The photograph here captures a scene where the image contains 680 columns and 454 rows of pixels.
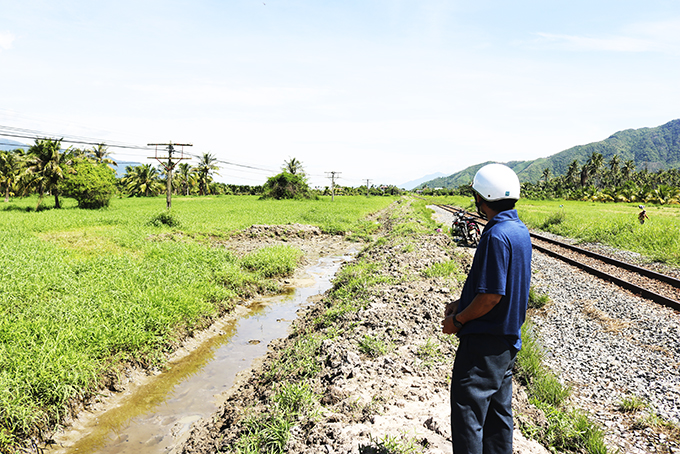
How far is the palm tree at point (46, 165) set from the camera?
30359mm

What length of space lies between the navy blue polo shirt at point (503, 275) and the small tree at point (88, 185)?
3512cm

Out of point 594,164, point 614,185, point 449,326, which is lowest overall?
point 449,326

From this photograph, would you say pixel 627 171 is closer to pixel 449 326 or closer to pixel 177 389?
pixel 177 389

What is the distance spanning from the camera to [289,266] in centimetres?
1241

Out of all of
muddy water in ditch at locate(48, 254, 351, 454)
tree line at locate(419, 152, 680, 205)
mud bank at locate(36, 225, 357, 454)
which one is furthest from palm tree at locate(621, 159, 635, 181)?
muddy water in ditch at locate(48, 254, 351, 454)

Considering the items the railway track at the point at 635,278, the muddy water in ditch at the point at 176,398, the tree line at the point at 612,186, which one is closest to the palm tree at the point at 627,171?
the tree line at the point at 612,186

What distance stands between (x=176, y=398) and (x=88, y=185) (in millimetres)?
31198

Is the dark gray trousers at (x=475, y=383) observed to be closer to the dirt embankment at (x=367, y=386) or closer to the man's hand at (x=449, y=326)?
the man's hand at (x=449, y=326)

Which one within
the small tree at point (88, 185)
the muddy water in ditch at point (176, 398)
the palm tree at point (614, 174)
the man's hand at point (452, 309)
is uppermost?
the palm tree at point (614, 174)

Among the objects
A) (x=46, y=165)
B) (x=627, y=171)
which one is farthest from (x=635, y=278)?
(x=627, y=171)

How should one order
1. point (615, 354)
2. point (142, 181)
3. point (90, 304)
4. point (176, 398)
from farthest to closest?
point (142, 181), point (90, 304), point (615, 354), point (176, 398)

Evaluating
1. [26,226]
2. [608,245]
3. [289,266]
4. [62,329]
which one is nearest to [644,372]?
[62,329]

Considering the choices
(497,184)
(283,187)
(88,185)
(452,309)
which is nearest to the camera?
(497,184)

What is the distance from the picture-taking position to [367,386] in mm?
4176
